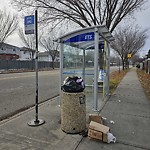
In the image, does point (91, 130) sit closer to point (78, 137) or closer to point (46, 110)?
point (78, 137)

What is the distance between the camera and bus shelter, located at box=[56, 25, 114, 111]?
6383 millimetres

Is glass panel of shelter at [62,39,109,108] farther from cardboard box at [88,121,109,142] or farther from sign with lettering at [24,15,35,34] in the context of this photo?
cardboard box at [88,121,109,142]

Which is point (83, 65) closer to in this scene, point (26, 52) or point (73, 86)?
point (73, 86)

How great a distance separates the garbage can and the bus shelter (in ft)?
6.16

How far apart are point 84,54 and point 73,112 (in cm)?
592

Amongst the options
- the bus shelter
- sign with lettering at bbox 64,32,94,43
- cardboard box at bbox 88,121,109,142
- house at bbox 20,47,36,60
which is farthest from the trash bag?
house at bbox 20,47,36,60

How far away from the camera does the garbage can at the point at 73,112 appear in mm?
4492

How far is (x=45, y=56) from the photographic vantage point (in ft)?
310

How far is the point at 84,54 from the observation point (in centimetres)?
1009

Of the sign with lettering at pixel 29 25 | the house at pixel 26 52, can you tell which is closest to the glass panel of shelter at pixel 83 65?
the sign with lettering at pixel 29 25

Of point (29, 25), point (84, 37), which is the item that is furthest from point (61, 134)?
point (84, 37)

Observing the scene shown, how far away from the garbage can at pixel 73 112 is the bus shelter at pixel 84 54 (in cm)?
188

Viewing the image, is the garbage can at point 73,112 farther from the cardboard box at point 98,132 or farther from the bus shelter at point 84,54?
the bus shelter at point 84,54

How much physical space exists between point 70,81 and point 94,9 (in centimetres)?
929
